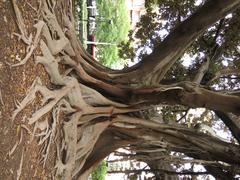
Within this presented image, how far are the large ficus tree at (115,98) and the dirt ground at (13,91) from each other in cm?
4

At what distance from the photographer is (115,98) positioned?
3.95 m

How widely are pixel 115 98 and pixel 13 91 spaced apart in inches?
59.9

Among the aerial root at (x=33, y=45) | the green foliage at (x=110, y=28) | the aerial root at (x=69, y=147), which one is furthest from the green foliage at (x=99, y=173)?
the aerial root at (x=33, y=45)

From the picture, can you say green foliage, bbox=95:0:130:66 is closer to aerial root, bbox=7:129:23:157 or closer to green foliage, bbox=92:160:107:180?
green foliage, bbox=92:160:107:180

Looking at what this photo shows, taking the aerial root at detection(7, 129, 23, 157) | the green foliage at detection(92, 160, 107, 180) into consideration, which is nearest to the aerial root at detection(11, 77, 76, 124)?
the aerial root at detection(7, 129, 23, 157)

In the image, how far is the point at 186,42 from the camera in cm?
414

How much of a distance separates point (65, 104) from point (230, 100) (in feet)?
4.38

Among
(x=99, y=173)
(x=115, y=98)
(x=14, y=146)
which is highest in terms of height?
(x=99, y=173)

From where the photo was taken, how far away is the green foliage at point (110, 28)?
1730cm

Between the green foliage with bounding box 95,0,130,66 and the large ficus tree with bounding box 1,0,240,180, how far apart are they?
A: 476 inches

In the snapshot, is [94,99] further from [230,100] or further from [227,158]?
[227,158]

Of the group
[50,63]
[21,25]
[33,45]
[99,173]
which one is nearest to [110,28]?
[99,173]

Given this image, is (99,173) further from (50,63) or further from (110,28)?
(50,63)

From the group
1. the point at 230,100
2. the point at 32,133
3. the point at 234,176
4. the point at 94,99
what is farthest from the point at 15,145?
the point at 234,176
